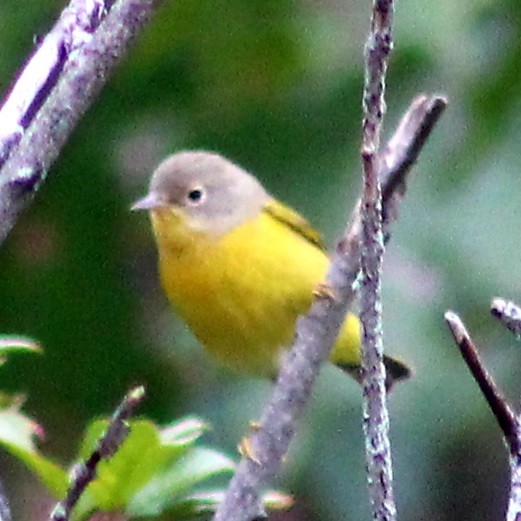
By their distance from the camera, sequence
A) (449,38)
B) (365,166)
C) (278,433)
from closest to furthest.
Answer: (365,166) → (278,433) → (449,38)

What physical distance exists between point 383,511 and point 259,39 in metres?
1.21

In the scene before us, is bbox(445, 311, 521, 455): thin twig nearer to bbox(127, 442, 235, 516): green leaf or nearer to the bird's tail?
bbox(127, 442, 235, 516): green leaf

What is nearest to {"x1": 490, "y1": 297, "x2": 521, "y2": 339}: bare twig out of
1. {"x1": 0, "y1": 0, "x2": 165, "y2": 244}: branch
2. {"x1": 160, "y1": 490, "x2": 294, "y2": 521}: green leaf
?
{"x1": 0, "y1": 0, "x2": 165, "y2": 244}: branch

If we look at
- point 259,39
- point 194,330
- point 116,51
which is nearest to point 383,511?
point 116,51

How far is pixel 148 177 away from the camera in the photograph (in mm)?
1876

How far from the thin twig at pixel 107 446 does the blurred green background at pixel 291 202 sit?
3.27 feet

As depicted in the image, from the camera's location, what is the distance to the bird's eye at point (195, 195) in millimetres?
1862

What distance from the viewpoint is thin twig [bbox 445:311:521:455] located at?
54cm

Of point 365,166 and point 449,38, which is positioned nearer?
point 365,166

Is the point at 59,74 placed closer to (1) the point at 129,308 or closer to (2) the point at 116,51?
(2) the point at 116,51

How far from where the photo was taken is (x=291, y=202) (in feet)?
5.82

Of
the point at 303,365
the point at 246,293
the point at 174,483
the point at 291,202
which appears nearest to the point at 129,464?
the point at 174,483

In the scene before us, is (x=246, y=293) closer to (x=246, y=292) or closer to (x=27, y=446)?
(x=246, y=292)

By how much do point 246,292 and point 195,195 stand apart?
0.25 meters
